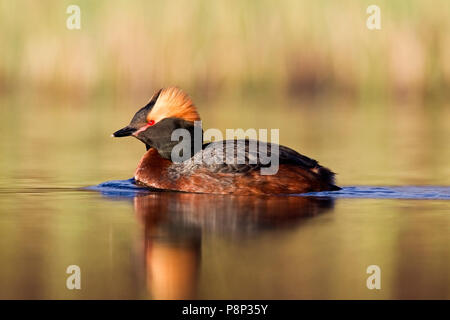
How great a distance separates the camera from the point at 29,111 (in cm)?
2120

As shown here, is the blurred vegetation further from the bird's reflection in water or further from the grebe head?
the bird's reflection in water

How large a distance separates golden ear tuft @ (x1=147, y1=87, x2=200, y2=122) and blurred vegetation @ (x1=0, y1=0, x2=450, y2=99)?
10195 millimetres

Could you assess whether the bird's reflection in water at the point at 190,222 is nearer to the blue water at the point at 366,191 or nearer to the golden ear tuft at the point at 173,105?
the blue water at the point at 366,191

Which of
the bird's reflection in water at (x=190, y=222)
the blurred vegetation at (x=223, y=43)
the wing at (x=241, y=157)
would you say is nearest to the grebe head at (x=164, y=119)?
the wing at (x=241, y=157)

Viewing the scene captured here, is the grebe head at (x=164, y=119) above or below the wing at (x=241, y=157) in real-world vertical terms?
above

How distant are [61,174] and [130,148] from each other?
3.94 metres

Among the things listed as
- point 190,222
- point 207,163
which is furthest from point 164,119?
point 190,222

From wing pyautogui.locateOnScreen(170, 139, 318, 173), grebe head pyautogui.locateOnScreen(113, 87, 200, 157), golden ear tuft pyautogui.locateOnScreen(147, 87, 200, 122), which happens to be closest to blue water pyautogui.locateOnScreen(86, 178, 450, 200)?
wing pyautogui.locateOnScreen(170, 139, 318, 173)

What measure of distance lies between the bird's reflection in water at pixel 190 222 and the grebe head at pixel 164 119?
0.85m

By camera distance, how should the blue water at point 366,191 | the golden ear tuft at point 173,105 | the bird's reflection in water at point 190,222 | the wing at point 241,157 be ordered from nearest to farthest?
the bird's reflection in water at point 190,222, the blue water at point 366,191, the wing at point 241,157, the golden ear tuft at point 173,105

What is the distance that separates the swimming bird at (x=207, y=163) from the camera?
9789 millimetres

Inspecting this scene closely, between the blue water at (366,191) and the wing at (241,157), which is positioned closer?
the blue water at (366,191)

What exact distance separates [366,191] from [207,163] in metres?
1.68

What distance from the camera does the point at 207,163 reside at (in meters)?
10.0
